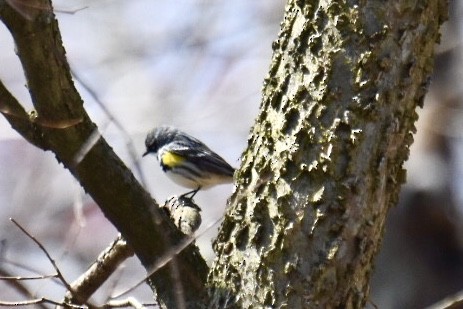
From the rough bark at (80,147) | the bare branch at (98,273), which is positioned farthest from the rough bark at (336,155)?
the bare branch at (98,273)

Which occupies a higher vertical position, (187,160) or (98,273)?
(187,160)

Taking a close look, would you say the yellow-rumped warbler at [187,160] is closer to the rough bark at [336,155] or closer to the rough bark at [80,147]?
the rough bark at [80,147]

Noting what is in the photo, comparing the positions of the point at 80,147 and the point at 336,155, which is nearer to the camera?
the point at 336,155

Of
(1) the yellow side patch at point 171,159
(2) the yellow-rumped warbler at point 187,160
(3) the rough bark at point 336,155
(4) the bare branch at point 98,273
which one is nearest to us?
(3) the rough bark at point 336,155

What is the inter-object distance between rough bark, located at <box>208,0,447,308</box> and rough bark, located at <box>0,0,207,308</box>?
0.91 ft

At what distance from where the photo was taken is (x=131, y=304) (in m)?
2.79

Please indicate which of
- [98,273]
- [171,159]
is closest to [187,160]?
[171,159]

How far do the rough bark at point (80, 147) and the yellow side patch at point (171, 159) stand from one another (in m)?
2.93

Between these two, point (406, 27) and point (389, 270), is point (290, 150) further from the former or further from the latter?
point (389, 270)

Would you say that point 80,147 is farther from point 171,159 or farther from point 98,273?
point 171,159

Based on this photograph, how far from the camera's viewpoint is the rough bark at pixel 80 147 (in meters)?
2.52

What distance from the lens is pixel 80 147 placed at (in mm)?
2635

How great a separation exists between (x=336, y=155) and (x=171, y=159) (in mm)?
3405

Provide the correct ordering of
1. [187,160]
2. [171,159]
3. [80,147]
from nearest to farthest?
[80,147] → [187,160] → [171,159]
